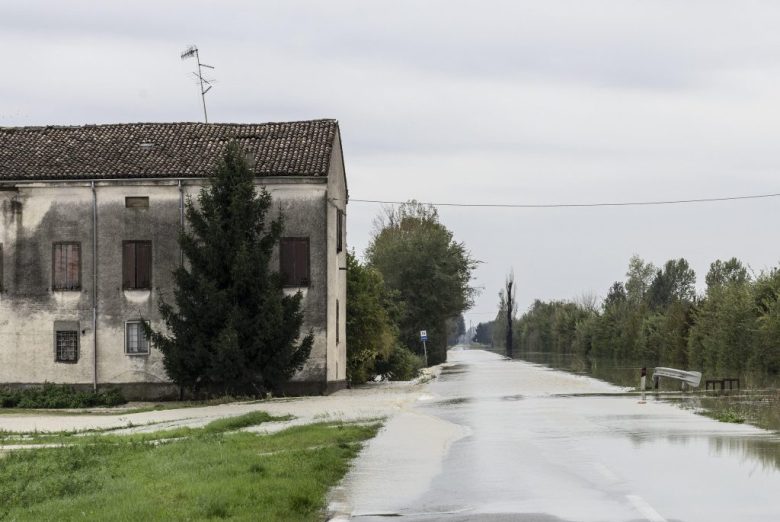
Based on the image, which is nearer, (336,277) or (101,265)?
(101,265)

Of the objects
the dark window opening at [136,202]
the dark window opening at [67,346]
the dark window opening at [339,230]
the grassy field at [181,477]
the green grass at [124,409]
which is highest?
the dark window opening at [136,202]

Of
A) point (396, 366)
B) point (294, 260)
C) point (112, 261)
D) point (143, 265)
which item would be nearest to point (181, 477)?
point (294, 260)

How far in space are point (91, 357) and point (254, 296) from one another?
735cm

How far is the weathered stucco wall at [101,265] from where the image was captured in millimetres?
43094

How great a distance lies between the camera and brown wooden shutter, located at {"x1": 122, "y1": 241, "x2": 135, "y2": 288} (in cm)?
4338

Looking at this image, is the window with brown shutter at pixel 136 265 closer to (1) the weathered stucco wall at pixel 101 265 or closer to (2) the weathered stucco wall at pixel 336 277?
(1) the weathered stucco wall at pixel 101 265

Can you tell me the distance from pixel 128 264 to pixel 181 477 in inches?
1140

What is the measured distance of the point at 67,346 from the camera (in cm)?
4328

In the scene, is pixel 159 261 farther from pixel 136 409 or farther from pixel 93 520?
pixel 93 520

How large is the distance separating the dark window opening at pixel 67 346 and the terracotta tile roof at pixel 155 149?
5687 mm

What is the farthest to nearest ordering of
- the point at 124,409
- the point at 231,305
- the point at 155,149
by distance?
the point at 155,149 < the point at 231,305 < the point at 124,409

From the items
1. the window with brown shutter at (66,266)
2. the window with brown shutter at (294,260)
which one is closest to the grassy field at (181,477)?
the window with brown shutter at (294,260)

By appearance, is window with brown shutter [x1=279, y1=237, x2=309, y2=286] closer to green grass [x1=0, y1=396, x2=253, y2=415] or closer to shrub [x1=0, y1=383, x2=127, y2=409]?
green grass [x1=0, y1=396, x2=253, y2=415]

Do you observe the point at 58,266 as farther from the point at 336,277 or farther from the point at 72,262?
the point at 336,277
